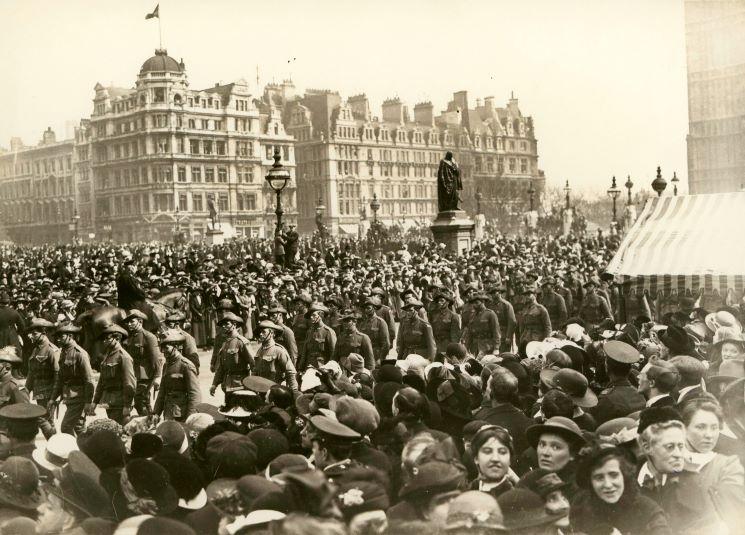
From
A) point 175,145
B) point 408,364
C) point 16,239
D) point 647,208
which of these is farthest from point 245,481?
point 175,145

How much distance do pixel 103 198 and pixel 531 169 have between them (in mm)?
56998

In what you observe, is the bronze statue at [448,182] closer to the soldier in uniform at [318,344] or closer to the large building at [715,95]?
the large building at [715,95]

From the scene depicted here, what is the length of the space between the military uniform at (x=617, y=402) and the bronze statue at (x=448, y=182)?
74.3 feet

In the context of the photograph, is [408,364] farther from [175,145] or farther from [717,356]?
[175,145]

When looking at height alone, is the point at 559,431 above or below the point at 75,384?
above

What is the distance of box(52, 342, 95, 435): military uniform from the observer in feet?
31.4

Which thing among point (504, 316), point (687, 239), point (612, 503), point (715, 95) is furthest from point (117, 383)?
point (715, 95)

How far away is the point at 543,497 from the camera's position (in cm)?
459

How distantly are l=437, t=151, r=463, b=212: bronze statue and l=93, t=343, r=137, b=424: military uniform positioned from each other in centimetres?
2078

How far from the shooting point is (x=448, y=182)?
2970cm

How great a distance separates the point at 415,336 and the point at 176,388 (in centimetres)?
436

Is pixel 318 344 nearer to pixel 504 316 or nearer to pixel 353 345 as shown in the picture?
pixel 353 345

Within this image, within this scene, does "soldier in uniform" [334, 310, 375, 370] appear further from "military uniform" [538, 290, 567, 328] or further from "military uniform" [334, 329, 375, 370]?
"military uniform" [538, 290, 567, 328]

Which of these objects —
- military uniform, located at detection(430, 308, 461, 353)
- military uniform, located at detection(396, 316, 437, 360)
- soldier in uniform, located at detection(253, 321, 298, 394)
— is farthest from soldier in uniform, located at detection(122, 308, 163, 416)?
military uniform, located at detection(430, 308, 461, 353)
